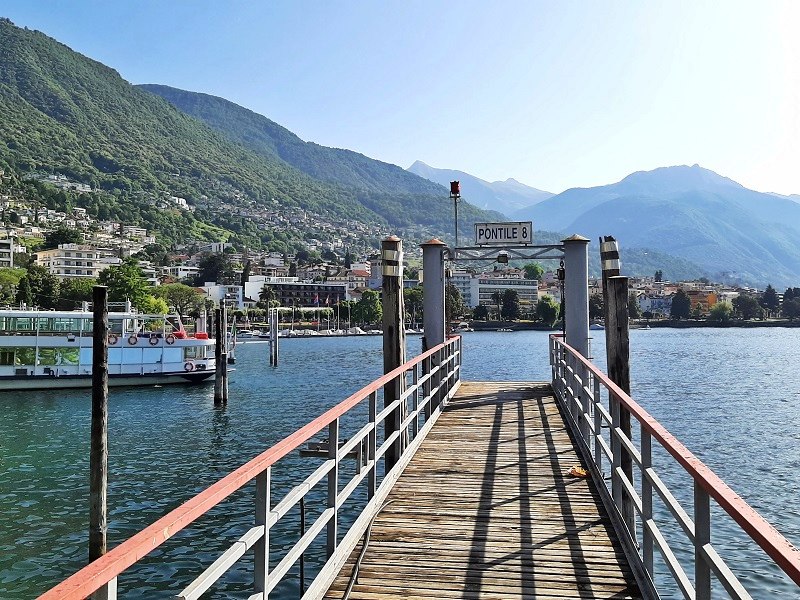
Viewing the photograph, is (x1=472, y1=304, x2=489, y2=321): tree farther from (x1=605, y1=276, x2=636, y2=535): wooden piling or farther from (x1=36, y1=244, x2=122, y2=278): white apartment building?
(x1=605, y1=276, x2=636, y2=535): wooden piling

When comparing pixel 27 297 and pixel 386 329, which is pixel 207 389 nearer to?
pixel 386 329

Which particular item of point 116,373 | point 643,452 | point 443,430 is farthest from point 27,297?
point 643,452

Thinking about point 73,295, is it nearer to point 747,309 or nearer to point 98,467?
point 98,467

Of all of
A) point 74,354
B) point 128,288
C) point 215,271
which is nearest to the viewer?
point 74,354

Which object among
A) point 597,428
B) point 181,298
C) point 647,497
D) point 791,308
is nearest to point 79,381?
point 597,428

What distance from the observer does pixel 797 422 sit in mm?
28203

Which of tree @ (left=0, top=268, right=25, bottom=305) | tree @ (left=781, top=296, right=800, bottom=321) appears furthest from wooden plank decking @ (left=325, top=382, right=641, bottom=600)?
tree @ (left=781, top=296, right=800, bottom=321)

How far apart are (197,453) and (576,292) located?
13.0m

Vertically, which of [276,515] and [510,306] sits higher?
[510,306]

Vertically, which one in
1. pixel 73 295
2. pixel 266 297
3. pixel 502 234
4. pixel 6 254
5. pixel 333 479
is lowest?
pixel 333 479

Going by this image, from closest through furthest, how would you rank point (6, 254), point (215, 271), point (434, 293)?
point (434, 293), point (6, 254), point (215, 271)

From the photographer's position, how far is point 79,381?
42.0 m

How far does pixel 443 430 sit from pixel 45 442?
1806cm

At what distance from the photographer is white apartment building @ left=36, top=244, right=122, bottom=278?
6009 inches
